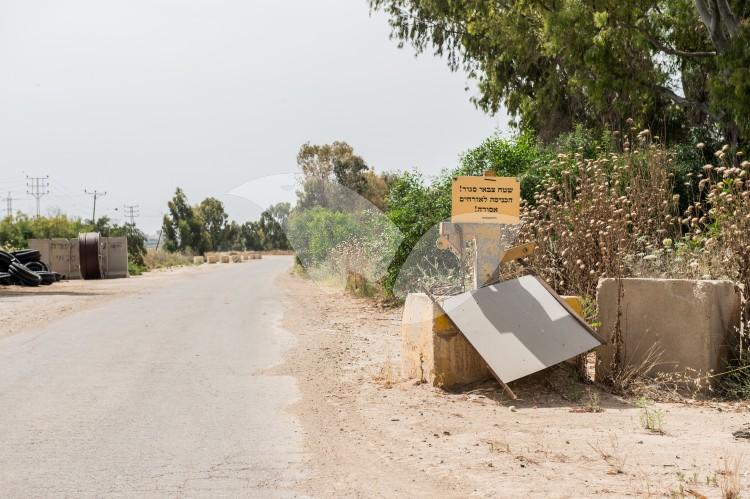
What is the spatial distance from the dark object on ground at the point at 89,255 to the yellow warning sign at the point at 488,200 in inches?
1157

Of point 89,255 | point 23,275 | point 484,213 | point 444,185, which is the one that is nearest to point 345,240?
point 444,185

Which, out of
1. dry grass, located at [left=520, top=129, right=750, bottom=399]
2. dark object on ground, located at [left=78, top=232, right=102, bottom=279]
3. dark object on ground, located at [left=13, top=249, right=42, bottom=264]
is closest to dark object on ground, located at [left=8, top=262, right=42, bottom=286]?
dark object on ground, located at [left=13, top=249, right=42, bottom=264]

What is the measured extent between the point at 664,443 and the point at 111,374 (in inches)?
241

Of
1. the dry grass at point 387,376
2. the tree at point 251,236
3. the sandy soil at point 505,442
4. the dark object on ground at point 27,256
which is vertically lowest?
the sandy soil at point 505,442

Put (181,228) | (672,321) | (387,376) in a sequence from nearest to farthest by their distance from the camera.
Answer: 1. (672,321)
2. (387,376)
3. (181,228)

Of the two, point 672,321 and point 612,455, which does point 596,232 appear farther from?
point 612,455

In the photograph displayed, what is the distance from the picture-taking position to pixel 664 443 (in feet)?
18.5

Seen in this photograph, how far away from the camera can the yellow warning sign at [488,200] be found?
7.96 metres

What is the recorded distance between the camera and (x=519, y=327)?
7617 millimetres

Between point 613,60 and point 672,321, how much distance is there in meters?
12.1

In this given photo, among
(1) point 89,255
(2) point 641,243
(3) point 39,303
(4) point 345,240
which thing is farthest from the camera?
(1) point 89,255

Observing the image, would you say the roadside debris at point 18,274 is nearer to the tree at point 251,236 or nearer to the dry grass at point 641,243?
the dry grass at point 641,243

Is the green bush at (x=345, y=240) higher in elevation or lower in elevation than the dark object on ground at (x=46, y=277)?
higher

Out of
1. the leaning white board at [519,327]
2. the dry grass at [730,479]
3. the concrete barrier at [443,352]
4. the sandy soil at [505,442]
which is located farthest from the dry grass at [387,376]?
the dry grass at [730,479]
